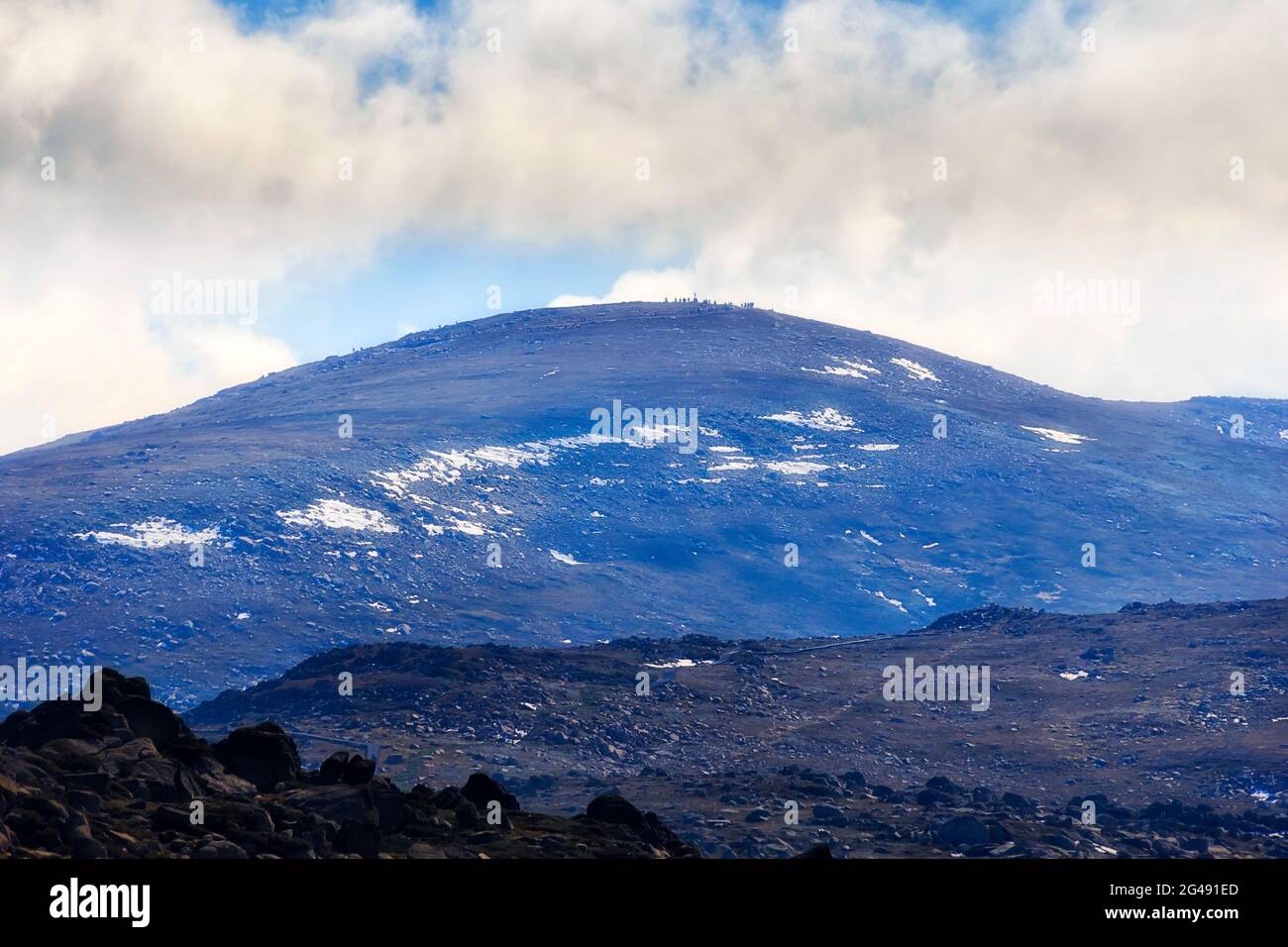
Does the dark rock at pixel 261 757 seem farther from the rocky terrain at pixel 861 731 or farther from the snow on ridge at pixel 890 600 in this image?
the snow on ridge at pixel 890 600

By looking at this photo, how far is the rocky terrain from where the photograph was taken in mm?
60438

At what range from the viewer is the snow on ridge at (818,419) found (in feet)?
637

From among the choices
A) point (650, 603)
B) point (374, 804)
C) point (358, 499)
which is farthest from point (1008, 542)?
point (374, 804)

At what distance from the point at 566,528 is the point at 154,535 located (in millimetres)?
38985

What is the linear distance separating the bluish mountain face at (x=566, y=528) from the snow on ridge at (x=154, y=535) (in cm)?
26

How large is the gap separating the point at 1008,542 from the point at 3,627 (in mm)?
95159

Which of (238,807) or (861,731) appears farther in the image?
(861,731)

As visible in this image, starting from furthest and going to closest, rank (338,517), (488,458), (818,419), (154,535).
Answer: (818,419), (488,458), (338,517), (154,535)

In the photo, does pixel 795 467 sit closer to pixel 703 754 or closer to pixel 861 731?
pixel 861 731

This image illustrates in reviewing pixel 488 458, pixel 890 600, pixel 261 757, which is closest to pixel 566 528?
pixel 488 458

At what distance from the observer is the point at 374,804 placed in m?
35.9

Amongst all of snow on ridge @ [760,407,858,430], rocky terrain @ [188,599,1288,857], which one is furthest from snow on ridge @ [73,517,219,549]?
snow on ridge @ [760,407,858,430]

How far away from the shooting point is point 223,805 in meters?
34.0
